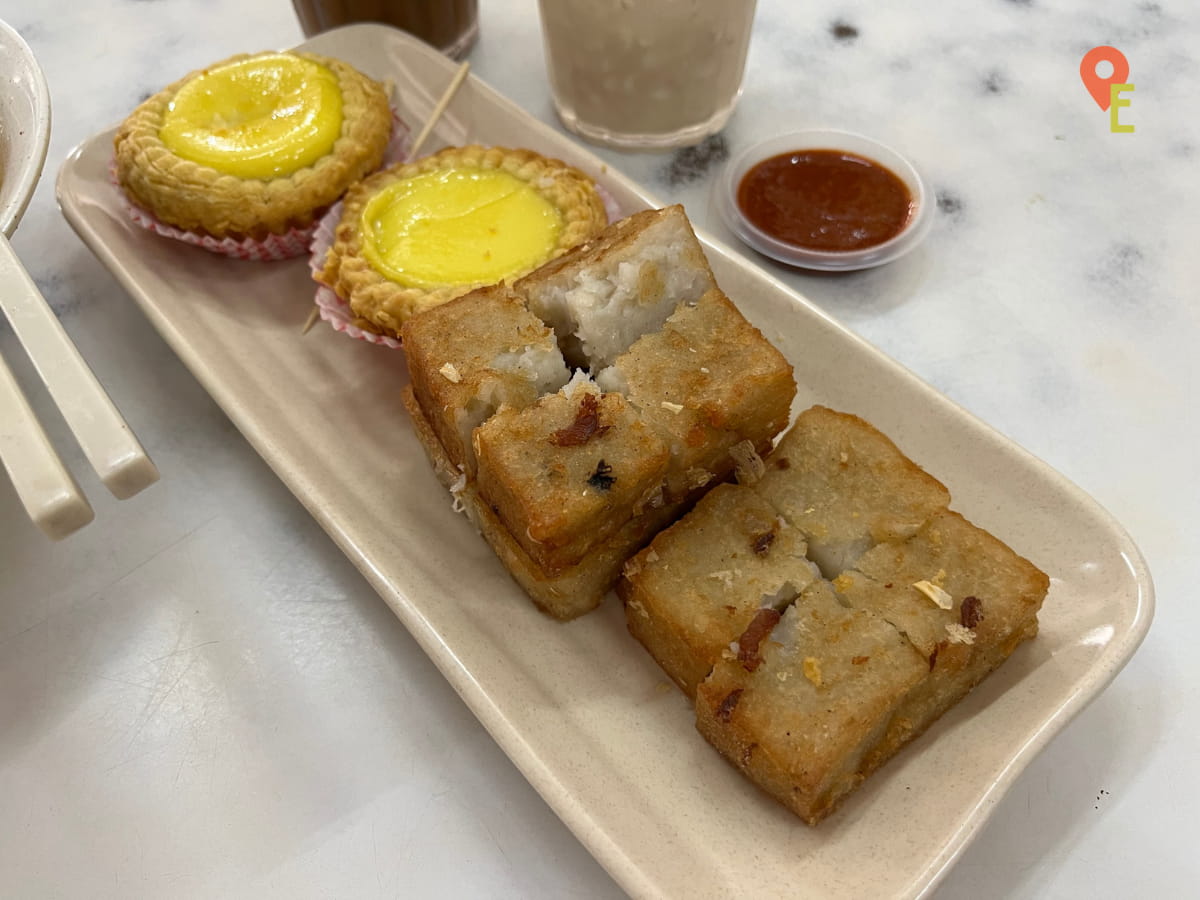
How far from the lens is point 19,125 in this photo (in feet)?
6.84

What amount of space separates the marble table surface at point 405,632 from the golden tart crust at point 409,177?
477 mm

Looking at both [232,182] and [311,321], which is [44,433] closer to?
[311,321]

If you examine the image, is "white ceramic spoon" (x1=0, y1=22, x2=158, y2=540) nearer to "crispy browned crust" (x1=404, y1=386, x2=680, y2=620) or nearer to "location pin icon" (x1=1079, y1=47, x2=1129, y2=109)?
"crispy browned crust" (x1=404, y1=386, x2=680, y2=620)

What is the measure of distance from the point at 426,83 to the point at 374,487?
147 cm

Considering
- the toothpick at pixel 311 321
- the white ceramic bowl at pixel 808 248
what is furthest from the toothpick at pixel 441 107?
the white ceramic bowl at pixel 808 248

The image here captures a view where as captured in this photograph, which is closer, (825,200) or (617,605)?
(617,605)

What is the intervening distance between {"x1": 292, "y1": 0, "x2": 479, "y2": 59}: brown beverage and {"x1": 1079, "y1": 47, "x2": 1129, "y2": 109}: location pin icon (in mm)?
2243

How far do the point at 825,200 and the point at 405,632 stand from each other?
5.80 feet

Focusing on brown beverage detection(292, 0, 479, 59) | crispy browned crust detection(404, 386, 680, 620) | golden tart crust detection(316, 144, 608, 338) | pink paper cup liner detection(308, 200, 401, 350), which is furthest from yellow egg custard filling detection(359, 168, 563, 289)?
brown beverage detection(292, 0, 479, 59)

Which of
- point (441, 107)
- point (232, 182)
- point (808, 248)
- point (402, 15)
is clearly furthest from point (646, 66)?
point (232, 182)

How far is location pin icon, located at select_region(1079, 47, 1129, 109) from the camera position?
328 centimetres

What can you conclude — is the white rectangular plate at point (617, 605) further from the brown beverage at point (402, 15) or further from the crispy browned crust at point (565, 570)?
the brown beverage at point (402, 15)

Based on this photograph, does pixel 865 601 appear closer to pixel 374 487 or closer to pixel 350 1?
pixel 374 487

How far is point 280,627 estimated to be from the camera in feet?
6.73
